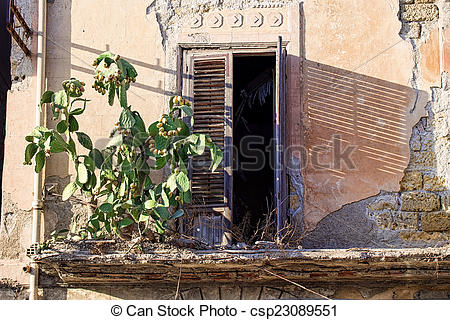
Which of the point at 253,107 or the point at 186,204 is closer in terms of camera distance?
the point at 186,204

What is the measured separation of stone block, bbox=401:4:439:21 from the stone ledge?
83.8 inches

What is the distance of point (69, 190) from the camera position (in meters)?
6.87

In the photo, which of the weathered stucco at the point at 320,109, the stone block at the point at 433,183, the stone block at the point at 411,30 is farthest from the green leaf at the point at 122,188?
the stone block at the point at 411,30

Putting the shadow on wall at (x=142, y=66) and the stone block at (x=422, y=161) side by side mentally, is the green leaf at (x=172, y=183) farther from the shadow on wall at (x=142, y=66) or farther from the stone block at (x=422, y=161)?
the stone block at (x=422, y=161)

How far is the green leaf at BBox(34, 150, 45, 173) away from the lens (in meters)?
6.81

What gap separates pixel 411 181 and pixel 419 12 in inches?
58.3

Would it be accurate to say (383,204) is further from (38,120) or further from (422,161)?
(38,120)

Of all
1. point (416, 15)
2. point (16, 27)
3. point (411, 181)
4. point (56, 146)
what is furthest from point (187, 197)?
point (416, 15)

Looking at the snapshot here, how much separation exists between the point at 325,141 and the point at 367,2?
1.31 meters

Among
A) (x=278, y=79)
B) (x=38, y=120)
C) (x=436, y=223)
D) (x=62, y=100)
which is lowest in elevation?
(x=436, y=223)

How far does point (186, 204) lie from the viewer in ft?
23.6

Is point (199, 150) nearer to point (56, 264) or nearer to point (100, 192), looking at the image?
point (100, 192)

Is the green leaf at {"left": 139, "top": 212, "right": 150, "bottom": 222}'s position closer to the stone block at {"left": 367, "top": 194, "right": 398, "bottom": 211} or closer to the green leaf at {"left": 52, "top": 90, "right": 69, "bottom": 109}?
the green leaf at {"left": 52, "top": 90, "right": 69, "bottom": 109}

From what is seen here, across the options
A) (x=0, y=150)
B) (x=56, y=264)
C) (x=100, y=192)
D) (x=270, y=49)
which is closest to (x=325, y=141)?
(x=270, y=49)
